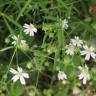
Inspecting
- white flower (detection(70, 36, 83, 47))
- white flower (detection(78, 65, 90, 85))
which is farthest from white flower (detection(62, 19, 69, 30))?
white flower (detection(78, 65, 90, 85))

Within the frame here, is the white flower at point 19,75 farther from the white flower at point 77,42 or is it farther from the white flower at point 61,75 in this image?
the white flower at point 77,42

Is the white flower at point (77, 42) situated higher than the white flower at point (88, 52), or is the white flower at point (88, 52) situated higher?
the white flower at point (77, 42)

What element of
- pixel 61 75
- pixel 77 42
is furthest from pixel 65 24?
pixel 61 75

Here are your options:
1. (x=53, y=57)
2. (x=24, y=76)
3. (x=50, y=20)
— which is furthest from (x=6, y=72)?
(x=50, y=20)

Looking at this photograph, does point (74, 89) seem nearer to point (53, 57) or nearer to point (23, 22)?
point (53, 57)

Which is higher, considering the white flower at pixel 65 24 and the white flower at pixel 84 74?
the white flower at pixel 65 24

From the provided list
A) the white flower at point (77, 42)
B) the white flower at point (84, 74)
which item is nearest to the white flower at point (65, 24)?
the white flower at point (77, 42)

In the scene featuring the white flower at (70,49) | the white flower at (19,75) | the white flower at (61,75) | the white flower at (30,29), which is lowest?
the white flower at (61,75)

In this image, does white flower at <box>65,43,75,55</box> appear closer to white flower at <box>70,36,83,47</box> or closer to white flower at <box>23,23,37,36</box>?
white flower at <box>70,36,83,47</box>

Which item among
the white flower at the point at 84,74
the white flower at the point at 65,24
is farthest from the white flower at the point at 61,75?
the white flower at the point at 65,24

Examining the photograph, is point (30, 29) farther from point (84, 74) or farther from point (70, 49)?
point (84, 74)

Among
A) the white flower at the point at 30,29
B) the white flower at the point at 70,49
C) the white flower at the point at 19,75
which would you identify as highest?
the white flower at the point at 30,29

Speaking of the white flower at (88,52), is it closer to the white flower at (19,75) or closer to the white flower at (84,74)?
the white flower at (84,74)
